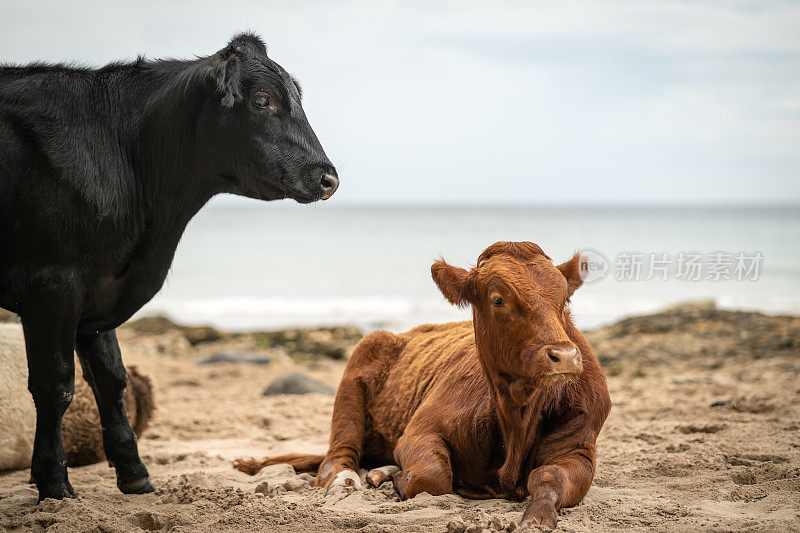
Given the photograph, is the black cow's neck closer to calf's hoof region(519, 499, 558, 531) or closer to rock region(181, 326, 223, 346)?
calf's hoof region(519, 499, 558, 531)

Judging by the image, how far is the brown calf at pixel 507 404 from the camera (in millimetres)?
3518

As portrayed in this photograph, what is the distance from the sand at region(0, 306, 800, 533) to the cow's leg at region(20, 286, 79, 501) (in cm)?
19

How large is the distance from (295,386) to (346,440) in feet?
11.4

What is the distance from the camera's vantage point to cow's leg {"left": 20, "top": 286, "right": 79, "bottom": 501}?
3674mm

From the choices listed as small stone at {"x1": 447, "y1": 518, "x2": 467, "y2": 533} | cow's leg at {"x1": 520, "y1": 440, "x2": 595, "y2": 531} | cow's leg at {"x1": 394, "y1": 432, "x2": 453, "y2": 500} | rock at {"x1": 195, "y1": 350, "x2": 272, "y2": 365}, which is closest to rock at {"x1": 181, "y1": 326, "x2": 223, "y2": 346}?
rock at {"x1": 195, "y1": 350, "x2": 272, "y2": 365}

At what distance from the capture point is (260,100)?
158 inches

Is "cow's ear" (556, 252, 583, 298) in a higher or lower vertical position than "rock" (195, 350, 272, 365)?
higher

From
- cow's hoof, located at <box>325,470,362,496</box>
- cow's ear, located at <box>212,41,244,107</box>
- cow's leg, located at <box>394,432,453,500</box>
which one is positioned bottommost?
cow's hoof, located at <box>325,470,362,496</box>

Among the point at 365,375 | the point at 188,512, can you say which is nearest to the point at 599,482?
the point at 365,375

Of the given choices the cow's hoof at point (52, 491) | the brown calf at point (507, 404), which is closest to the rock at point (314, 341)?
the brown calf at point (507, 404)

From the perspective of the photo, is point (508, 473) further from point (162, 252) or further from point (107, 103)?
point (107, 103)

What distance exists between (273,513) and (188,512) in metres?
0.46

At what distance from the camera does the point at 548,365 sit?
11.1 ft

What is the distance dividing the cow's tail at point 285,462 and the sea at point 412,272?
1.30 metres
